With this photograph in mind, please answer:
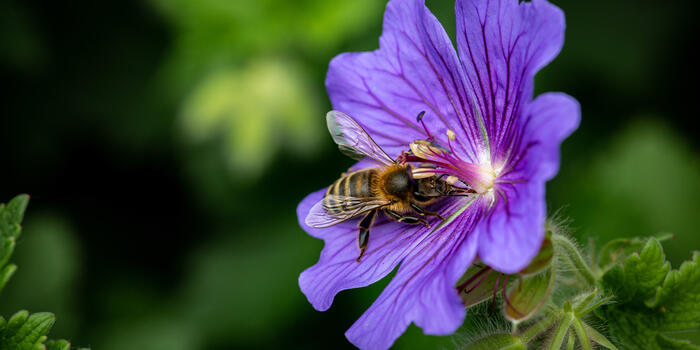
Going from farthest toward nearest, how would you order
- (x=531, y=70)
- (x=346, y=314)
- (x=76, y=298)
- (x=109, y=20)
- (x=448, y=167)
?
(x=109, y=20) → (x=346, y=314) → (x=76, y=298) → (x=448, y=167) → (x=531, y=70)

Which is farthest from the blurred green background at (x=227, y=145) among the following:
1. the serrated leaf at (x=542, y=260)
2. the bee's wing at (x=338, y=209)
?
the serrated leaf at (x=542, y=260)

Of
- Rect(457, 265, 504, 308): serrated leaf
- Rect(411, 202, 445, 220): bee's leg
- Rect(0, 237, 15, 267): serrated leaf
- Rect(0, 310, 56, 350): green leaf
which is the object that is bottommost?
Rect(457, 265, 504, 308): serrated leaf

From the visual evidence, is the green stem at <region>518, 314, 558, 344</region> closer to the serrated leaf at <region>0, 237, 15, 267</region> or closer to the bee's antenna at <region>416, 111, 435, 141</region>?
the bee's antenna at <region>416, 111, 435, 141</region>

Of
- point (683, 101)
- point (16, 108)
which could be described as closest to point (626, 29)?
point (683, 101)

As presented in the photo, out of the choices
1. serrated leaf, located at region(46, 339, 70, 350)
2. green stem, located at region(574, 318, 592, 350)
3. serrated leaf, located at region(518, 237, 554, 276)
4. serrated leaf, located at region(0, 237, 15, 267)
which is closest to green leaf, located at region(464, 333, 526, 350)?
green stem, located at region(574, 318, 592, 350)

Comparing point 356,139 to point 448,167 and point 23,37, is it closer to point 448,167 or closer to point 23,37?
point 448,167
